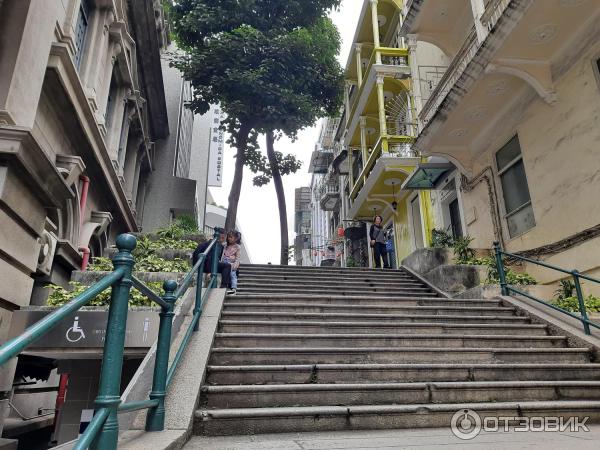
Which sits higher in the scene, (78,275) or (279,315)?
(78,275)

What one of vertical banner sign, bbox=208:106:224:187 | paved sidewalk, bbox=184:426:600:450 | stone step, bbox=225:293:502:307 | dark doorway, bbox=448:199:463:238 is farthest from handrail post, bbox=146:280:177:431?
vertical banner sign, bbox=208:106:224:187

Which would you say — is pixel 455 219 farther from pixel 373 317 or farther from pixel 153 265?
pixel 153 265

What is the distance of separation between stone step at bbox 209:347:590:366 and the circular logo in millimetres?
1033

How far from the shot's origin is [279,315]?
556 cm

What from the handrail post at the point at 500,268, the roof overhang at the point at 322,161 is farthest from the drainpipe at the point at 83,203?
the roof overhang at the point at 322,161

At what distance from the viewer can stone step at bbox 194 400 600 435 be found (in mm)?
3207

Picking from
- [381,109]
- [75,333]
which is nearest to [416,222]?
[381,109]

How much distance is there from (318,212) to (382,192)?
23.9 meters

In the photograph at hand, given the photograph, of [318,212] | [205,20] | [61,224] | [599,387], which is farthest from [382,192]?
[318,212]

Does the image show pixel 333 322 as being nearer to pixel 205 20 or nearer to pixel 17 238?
pixel 17 238

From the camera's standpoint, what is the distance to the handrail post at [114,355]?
175cm

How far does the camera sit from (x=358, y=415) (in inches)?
134

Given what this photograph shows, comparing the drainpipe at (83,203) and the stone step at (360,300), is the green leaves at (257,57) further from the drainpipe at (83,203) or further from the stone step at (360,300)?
the stone step at (360,300)

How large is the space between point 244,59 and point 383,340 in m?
13.1
